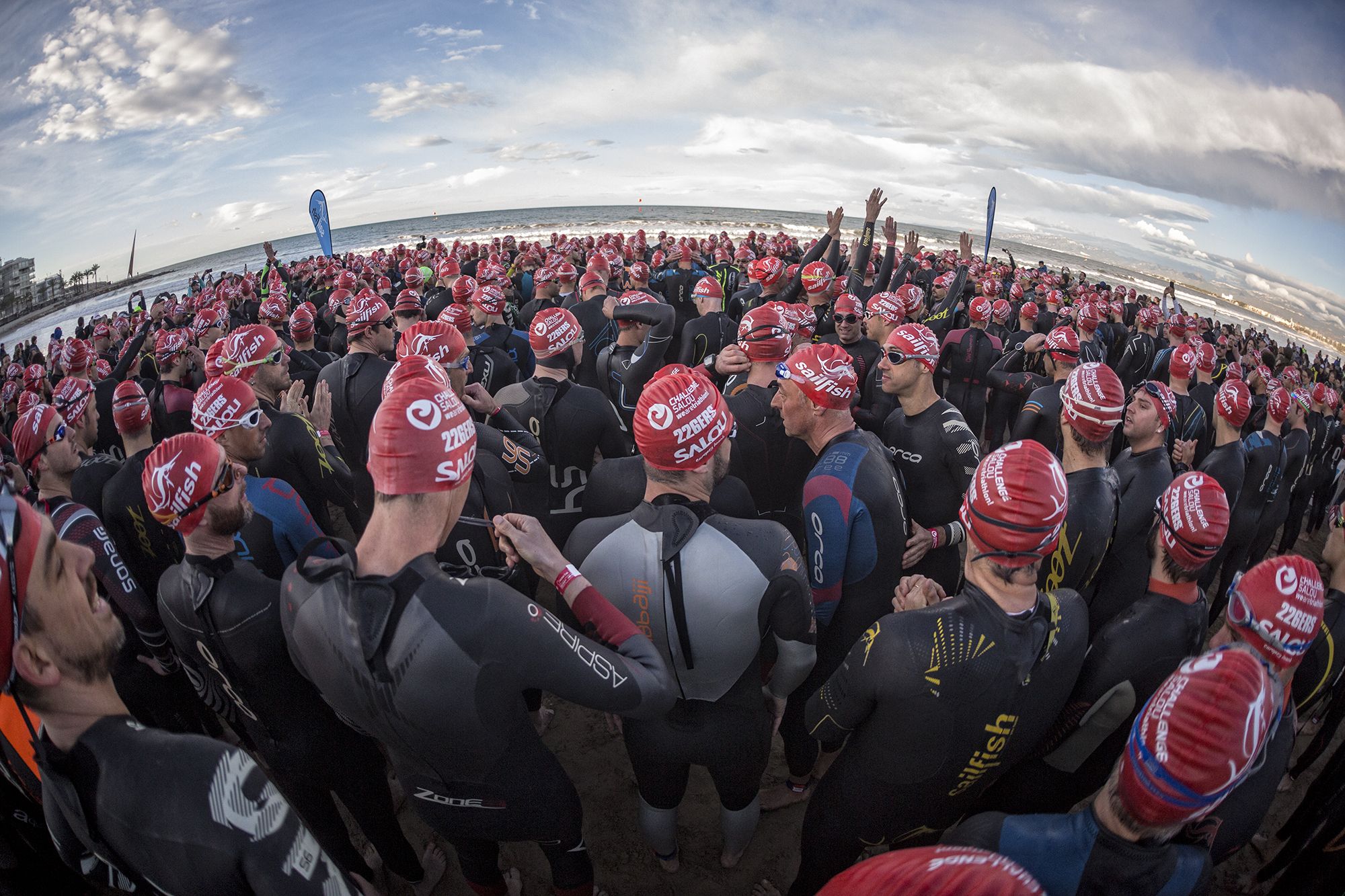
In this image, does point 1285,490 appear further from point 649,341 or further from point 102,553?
point 102,553

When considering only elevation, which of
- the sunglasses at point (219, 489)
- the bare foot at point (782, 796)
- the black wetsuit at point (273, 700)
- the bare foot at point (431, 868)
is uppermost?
the sunglasses at point (219, 489)

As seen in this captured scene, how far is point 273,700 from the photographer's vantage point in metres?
2.49

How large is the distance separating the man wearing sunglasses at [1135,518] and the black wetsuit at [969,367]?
339cm

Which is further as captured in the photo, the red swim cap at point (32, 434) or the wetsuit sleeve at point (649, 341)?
the wetsuit sleeve at point (649, 341)

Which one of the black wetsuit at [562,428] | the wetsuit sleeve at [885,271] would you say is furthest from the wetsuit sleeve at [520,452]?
the wetsuit sleeve at [885,271]

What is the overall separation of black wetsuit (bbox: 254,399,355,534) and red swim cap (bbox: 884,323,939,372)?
12.8ft

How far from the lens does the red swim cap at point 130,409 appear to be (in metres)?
3.51

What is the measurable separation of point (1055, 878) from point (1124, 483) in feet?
9.81

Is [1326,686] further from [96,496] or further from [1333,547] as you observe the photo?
[96,496]

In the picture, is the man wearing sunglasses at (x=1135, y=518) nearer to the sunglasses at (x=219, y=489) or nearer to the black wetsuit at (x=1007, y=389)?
the black wetsuit at (x=1007, y=389)

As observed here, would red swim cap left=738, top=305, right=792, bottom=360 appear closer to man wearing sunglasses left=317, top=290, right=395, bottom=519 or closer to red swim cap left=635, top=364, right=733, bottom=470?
red swim cap left=635, top=364, right=733, bottom=470

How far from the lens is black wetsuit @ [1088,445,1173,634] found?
139 inches

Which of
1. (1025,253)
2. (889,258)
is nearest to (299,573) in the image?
(889,258)

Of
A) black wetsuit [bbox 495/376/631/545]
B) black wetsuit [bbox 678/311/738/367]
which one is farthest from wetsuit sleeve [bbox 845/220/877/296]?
black wetsuit [bbox 495/376/631/545]
